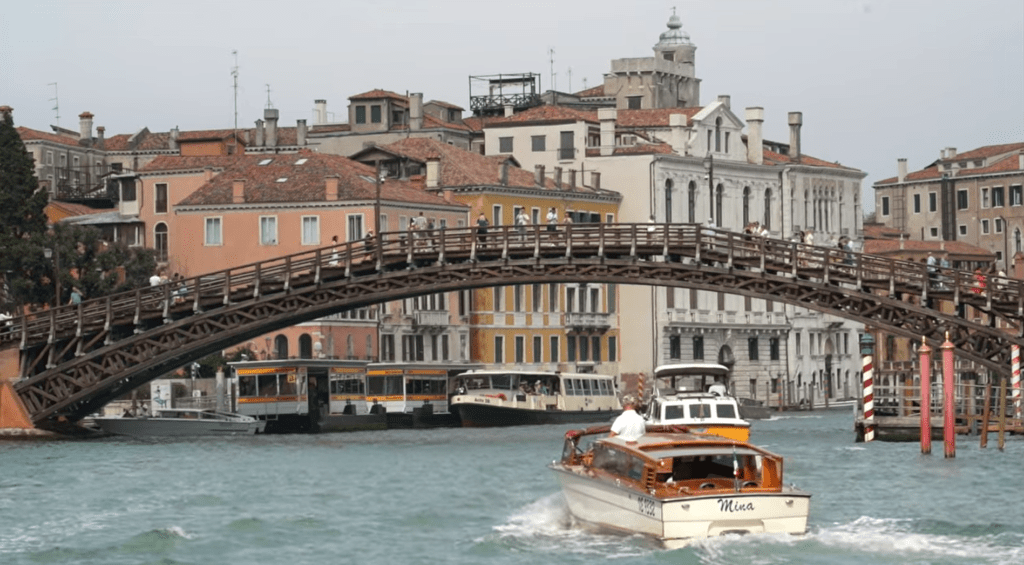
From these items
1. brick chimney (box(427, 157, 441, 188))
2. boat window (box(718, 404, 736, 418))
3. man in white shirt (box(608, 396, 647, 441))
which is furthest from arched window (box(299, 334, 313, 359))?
man in white shirt (box(608, 396, 647, 441))

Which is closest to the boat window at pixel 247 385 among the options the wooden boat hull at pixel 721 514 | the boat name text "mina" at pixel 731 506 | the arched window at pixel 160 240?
the arched window at pixel 160 240

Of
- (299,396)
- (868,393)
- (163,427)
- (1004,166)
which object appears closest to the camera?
(868,393)

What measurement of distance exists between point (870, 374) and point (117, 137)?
211ft

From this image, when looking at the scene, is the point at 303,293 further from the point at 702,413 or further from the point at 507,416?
the point at 507,416

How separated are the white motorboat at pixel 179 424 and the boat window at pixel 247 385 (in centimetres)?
494

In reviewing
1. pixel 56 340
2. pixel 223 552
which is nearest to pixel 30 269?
pixel 56 340

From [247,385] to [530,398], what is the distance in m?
10.4

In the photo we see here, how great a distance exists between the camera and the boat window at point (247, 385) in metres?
72.4

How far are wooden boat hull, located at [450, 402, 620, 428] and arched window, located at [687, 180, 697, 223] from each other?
79.4ft

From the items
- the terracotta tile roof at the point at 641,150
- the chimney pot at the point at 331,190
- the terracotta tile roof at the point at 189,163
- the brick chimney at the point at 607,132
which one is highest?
the brick chimney at the point at 607,132

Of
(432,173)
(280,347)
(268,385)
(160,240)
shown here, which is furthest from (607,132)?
(268,385)

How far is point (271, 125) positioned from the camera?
105 meters

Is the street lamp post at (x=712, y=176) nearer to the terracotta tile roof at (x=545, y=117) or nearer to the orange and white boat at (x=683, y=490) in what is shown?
the terracotta tile roof at (x=545, y=117)

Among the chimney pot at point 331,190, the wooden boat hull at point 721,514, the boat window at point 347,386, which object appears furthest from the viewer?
the chimney pot at point 331,190
